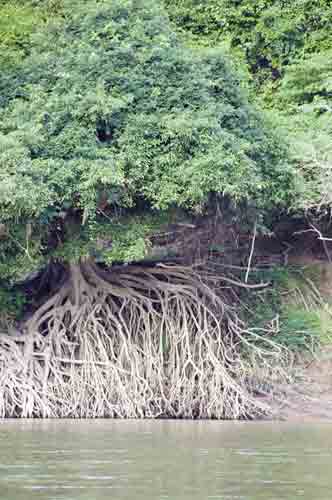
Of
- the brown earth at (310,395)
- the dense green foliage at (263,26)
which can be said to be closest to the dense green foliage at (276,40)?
the dense green foliage at (263,26)

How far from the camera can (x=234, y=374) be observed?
16.2m

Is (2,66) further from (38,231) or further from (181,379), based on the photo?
(181,379)

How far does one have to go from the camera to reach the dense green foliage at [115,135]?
14445 millimetres

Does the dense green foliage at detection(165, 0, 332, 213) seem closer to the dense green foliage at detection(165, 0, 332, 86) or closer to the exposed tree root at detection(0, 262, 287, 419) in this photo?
the dense green foliage at detection(165, 0, 332, 86)

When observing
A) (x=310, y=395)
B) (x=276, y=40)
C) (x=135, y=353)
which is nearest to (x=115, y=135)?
(x=135, y=353)

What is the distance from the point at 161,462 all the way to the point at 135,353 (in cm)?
658

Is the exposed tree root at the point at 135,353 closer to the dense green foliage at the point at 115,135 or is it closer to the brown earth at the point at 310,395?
the brown earth at the point at 310,395

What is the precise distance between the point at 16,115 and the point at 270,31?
7.04 m

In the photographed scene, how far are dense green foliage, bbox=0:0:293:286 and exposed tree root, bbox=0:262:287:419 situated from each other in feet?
3.38

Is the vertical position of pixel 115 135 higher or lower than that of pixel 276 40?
lower

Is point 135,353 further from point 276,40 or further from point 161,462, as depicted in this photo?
point 276,40

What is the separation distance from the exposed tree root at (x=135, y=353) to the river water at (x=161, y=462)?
181 centimetres

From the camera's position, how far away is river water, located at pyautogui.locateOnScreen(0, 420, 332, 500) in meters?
7.55

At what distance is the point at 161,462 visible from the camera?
9.19 meters
